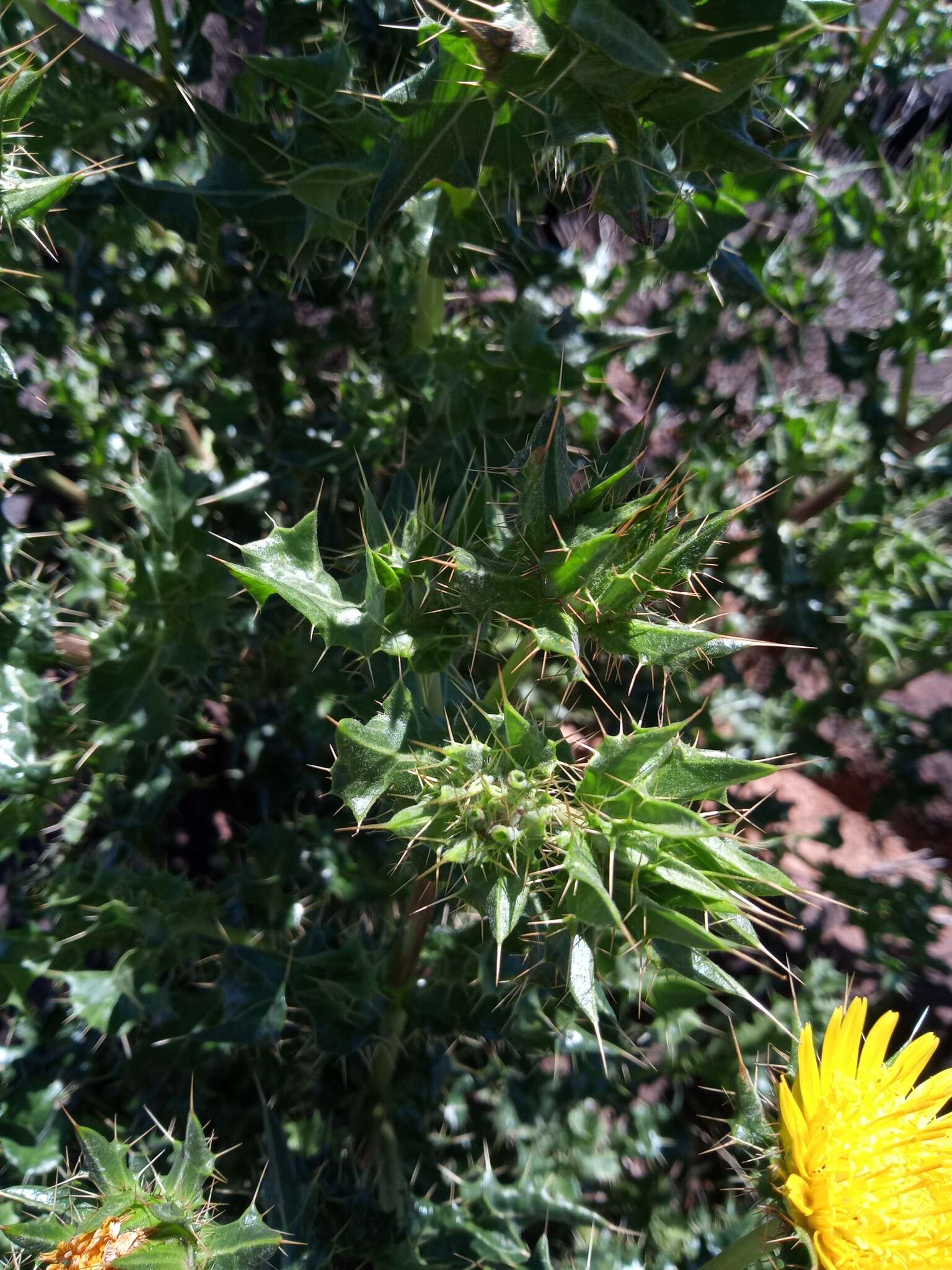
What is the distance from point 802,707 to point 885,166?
1483mm

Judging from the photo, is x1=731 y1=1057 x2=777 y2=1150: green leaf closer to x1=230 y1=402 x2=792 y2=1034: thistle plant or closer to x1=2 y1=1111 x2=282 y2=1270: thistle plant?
x1=230 y1=402 x2=792 y2=1034: thistle plant

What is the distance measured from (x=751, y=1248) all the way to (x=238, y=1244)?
666 millimetres

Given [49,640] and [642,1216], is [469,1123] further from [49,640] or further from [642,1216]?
[49,640]

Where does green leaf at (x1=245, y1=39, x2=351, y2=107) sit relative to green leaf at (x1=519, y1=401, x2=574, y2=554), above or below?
above

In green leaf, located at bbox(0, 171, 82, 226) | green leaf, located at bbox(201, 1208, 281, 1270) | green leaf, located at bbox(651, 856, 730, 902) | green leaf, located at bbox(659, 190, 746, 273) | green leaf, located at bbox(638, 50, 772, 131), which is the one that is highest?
green leaf, located at bbox(638, 50, 772, 131)

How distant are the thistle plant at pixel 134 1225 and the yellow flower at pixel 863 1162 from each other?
2.29 ft

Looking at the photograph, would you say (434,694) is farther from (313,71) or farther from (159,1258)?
(313,71)

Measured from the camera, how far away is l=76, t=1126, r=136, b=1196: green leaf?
1052mm

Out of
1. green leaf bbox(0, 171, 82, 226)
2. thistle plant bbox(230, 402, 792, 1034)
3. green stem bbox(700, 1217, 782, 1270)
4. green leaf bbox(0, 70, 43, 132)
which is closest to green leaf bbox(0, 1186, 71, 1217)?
thistle plant bbox(230, 402, 792, 1034)

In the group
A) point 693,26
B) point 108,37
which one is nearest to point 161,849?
point 693,26

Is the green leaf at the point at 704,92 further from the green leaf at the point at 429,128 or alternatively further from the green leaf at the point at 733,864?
the green leaf at the point at 733,864

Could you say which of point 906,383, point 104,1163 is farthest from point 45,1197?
point 906,383

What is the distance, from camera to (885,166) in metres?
2.12

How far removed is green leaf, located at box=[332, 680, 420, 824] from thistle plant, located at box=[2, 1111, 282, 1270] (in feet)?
1.74
